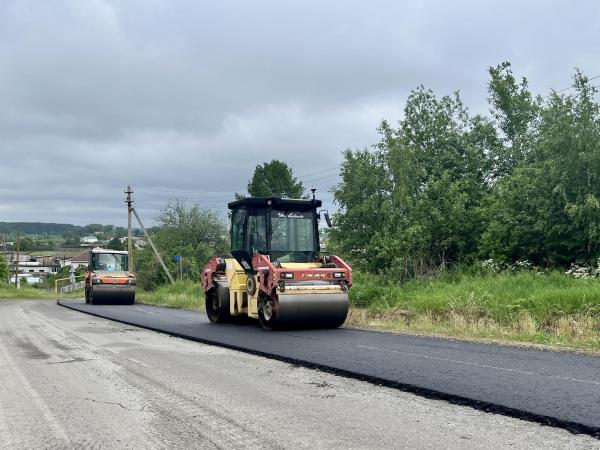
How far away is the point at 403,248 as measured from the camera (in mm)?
19469

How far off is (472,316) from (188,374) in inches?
282

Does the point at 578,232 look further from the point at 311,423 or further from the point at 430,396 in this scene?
the point at 311,423

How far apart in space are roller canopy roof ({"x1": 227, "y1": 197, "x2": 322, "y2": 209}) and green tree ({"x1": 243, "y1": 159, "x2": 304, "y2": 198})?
51.9 meters

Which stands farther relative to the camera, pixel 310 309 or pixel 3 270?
pixel 3 270

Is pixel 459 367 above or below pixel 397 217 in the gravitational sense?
below

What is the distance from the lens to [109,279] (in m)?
26.5

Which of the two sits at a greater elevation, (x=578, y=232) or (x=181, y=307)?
(x=578, y=232)

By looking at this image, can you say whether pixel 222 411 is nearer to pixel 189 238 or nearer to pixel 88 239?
pixel 189 238

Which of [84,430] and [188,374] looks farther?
[188,374]

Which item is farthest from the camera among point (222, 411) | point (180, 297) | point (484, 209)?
point (180, 297)

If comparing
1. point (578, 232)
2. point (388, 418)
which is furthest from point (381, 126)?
point (388, 418)

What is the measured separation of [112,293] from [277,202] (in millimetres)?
15750

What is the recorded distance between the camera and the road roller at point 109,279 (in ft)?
86.3

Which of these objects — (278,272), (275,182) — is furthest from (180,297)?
(275,182)
